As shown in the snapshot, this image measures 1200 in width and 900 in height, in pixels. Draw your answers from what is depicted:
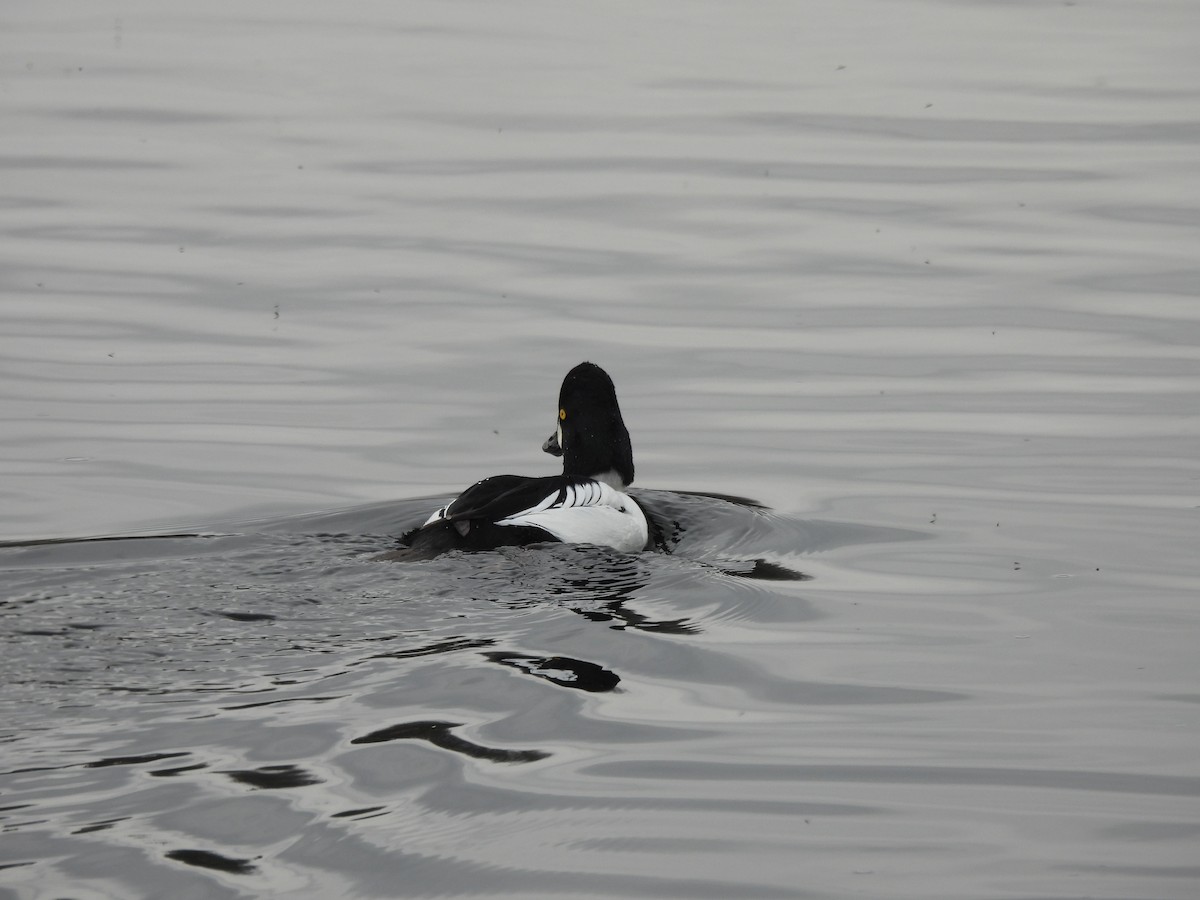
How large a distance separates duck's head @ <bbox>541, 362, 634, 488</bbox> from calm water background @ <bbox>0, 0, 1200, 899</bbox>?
1.70 feet

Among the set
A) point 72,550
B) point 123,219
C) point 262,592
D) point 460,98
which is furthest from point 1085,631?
point 460,98

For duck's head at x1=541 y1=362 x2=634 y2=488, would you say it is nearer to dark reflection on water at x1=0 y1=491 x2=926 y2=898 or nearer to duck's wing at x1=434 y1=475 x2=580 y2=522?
dark reflection on water at x1=0 y1=491 x2=926 y2=898

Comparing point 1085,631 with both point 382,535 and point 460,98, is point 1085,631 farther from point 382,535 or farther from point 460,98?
point 460,98

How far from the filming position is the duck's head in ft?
34.2

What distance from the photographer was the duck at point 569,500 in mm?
9031

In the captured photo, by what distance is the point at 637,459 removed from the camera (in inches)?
447

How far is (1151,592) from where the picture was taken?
8.69 metres

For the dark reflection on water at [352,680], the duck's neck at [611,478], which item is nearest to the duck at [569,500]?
the duck's neck at [611,478]

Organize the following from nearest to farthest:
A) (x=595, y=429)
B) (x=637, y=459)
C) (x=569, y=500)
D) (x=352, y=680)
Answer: (x=352, y=680)
(x=569, y=500)
(x=595, y=429)
(x=637, y=459)

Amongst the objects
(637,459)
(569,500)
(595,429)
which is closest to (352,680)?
(569,500)

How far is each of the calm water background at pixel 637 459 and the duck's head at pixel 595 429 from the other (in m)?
0.52

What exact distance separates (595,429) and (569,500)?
1051 millimetres

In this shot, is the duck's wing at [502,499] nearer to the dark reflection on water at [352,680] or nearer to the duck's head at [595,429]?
the dark reflection on water at [352,680]

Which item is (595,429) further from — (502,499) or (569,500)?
(502,499)
